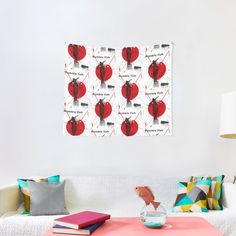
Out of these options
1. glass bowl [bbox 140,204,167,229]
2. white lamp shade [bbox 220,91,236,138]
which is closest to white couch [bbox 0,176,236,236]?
white lamp shade [bbox 220,91,236,138]

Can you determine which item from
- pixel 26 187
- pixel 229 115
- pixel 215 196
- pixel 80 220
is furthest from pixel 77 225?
pixel 229 115

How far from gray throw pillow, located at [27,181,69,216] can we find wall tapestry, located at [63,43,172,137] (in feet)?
2.26

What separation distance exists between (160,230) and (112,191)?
1327 millimetres

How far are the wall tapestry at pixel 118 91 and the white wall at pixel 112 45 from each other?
0.08 m

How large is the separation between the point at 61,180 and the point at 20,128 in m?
0.68

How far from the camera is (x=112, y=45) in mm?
3596

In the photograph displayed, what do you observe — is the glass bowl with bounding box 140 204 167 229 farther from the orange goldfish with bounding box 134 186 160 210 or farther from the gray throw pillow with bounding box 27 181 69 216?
the gray throw pillow with bounding box 27 181 69 216

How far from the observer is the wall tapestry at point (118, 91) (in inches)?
139

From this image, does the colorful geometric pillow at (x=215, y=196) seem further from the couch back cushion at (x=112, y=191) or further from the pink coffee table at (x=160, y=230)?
the pink coffee table at (x=160, y=230)

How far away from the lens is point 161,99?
139 inches

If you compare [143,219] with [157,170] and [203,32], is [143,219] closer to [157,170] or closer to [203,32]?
[157,170]

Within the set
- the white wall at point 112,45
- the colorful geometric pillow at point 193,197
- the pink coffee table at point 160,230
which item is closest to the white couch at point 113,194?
the colorful geometric pillow at point 193,197

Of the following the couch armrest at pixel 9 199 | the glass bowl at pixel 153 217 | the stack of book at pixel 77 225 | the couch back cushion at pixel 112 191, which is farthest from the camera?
the couch back cushion at pixel 112 191

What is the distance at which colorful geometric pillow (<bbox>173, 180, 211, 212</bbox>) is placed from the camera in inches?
114
